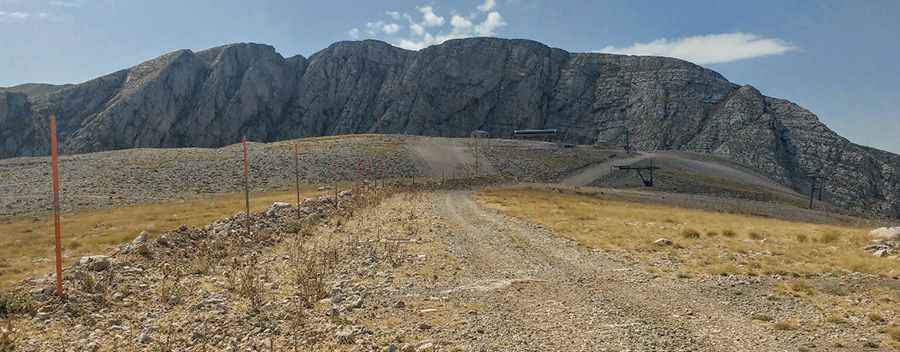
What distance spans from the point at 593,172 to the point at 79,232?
6832 centimetres

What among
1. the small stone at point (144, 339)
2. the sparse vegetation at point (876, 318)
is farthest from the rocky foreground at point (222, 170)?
the sparse vegetation at point (876, 318)

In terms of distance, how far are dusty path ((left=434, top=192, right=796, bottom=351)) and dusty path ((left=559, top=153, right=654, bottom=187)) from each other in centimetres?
5678

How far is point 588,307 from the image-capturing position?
11.5 metres

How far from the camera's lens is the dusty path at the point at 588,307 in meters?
9.24

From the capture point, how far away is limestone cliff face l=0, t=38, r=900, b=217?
479ft

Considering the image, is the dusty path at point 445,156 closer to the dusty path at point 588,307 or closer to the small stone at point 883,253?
the dusty path at point 588,307

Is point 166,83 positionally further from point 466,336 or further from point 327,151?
point 466,336

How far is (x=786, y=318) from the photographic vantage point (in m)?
10.8

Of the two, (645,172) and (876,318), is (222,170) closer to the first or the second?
(645,172)

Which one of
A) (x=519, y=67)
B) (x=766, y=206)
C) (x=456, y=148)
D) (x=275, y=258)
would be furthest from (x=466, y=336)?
(x=519, y=67)

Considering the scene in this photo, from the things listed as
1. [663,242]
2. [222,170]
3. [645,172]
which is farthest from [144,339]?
[645,172]

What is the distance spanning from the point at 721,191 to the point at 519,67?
116 meters

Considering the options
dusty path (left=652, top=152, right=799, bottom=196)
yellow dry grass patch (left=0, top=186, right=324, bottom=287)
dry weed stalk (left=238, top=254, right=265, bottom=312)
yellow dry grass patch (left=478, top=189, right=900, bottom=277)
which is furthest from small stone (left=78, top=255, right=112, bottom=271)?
dusty path (left=652, top=152, right=799, bottom=196)

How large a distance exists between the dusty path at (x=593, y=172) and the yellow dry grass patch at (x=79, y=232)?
160 feet
